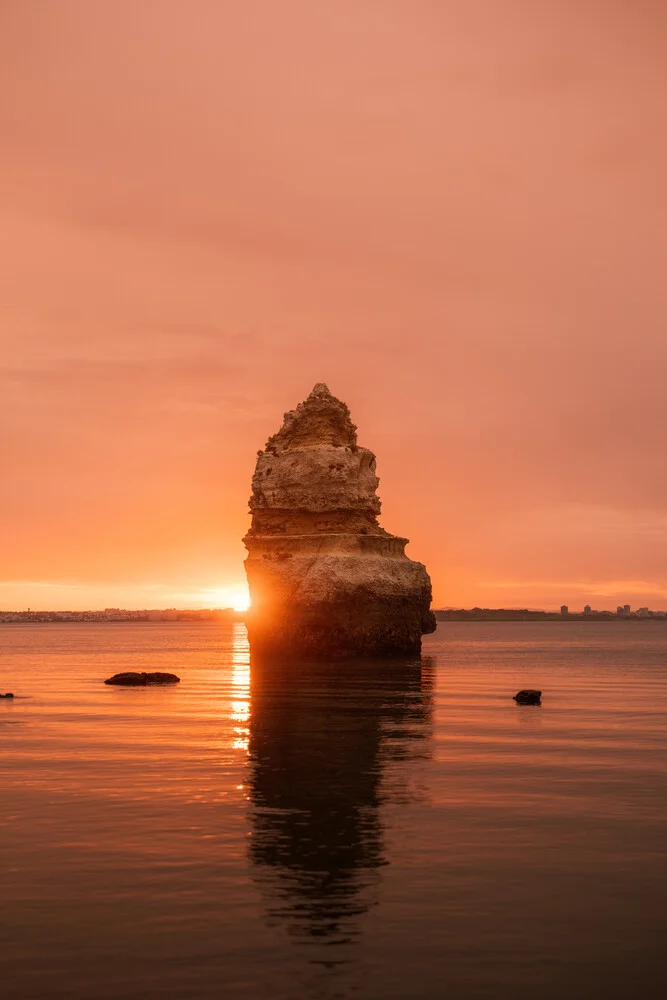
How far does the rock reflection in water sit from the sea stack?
24826mm

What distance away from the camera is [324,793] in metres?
Answer: 19.6

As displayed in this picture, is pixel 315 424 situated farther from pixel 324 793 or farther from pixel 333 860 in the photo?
pixel 333 860

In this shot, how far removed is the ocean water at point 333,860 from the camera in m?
10.5

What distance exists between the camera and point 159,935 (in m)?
11.4

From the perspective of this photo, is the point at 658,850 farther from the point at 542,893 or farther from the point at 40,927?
the point at 40,927

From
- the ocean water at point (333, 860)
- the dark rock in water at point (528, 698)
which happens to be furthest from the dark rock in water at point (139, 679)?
the dark rock in water at point (528, 698)

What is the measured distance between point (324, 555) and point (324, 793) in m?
50.8

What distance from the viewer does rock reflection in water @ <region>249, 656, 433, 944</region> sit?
12703 millimetres

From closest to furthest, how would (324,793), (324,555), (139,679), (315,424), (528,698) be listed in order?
(324,793)
(528,698)
(139,679)
(324,555)
(315,424)

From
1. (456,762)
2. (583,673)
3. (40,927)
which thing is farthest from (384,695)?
(40,927)

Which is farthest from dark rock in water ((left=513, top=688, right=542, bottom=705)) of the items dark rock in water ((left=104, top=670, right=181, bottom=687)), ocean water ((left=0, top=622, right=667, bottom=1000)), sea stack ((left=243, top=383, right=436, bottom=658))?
sea stack ((left=243, top=383, right=436, bottom=658))

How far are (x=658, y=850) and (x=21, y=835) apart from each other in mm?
9649

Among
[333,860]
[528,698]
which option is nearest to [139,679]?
[528,698]

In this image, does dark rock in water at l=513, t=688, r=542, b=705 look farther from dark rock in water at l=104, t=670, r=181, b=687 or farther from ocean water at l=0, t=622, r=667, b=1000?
dark rock in water at l=104, t=670, r=181, b=687
